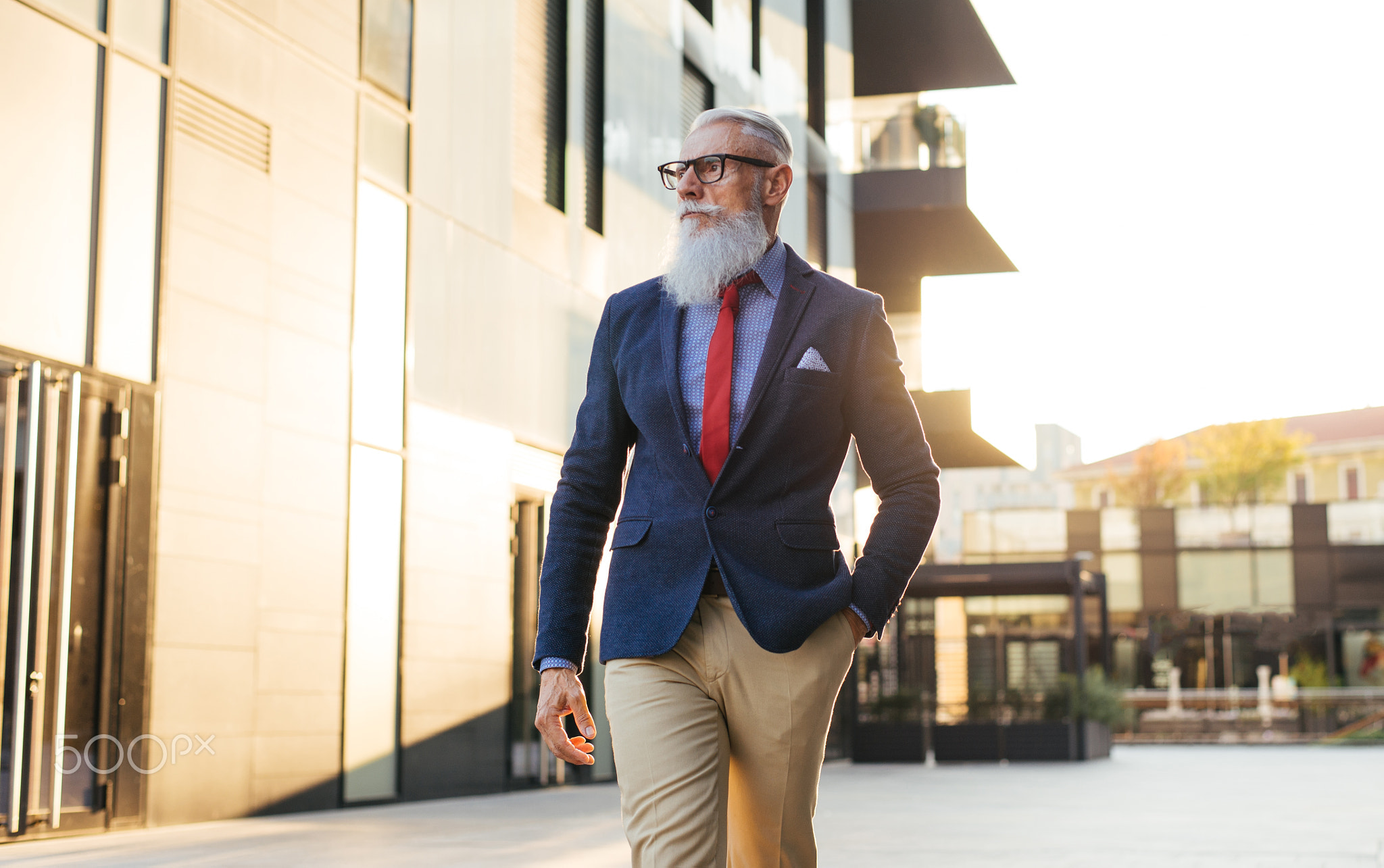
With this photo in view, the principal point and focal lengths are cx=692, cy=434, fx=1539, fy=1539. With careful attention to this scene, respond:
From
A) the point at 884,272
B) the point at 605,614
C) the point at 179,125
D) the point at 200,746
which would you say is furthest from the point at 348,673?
the point at 884,272

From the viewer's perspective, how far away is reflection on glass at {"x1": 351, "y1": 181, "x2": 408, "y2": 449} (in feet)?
38.0

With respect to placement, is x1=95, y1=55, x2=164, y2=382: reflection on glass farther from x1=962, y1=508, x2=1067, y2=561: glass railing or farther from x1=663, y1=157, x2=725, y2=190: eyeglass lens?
x1=962, y1=508, x2=1067, y2=561: glass railing

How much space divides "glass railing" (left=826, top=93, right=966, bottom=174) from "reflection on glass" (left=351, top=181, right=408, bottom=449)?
1293cm

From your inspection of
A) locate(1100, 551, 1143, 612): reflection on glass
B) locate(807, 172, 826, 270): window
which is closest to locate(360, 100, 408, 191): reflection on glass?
locate(807, 172, 826, 270): window

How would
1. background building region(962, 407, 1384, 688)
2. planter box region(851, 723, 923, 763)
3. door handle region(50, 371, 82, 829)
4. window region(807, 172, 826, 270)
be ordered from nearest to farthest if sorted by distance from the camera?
door handle region(50, 371, 82, 829) < planter box region(851, 723, 923, 763) < window region(807, 172, 826, 270) < background building region(962, 407, 1384, 688)

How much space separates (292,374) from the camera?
10688 millimetres

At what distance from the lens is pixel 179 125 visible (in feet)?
31.8

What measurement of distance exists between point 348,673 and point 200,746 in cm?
175

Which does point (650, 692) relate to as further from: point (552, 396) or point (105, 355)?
point (552, 396)

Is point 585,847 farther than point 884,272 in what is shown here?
No

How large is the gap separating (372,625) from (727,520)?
370 inches

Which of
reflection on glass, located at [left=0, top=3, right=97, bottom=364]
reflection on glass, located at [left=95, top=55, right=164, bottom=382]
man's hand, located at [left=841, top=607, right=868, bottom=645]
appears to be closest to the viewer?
man's hand, located at [left=841, top=607, right=868, bottom=645]

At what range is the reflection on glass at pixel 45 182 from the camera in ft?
27.4

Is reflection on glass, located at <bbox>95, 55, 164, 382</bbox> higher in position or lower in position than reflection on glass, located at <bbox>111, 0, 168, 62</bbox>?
lower
